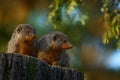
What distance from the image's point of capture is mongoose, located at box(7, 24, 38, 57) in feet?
16.8

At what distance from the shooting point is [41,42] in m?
5.42

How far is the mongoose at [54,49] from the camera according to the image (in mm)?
5336

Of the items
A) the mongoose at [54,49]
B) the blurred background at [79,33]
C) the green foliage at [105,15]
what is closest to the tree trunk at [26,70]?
the mongoose at [54,49]

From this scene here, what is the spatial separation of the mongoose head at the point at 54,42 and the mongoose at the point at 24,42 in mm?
168

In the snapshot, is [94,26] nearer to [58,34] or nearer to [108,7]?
[108,7]

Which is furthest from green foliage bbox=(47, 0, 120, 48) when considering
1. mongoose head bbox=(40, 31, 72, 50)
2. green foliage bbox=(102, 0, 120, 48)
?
mongoose head bbox=(40, 31, 72, 50)

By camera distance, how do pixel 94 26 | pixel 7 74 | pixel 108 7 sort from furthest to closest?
pixel 94 26 → pixel 108 7 → pixel 7 74

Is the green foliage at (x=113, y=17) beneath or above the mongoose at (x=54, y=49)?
above

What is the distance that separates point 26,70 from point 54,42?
156cm

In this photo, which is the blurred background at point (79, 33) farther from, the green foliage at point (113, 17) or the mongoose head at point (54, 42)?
the mongoose head at point (54, 42)

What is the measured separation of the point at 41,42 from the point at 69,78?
111 centimetres

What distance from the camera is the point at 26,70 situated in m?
4.05

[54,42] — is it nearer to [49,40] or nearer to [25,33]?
[49,40]

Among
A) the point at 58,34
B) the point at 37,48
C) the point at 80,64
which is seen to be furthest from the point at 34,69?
the point at 80,64
